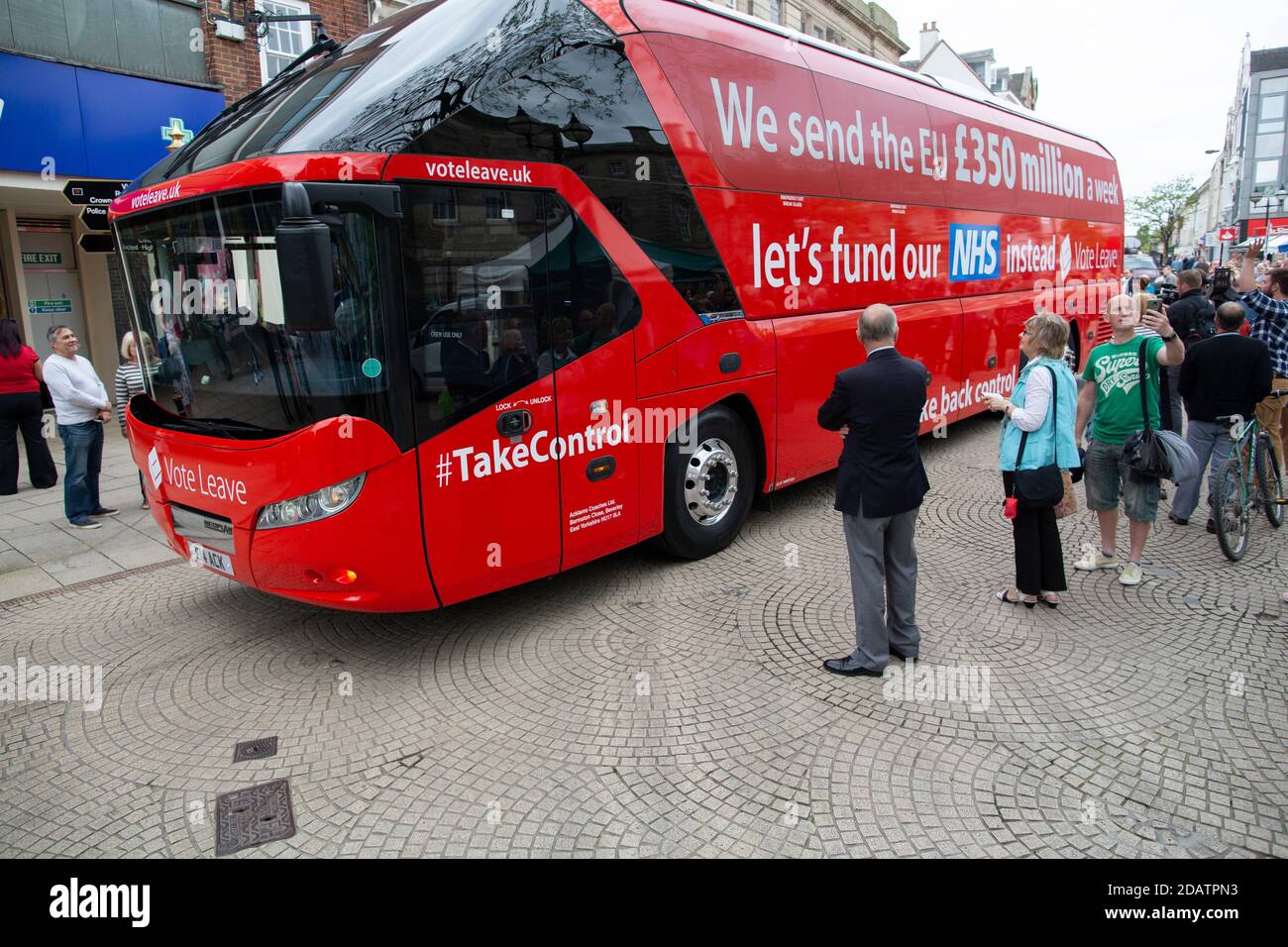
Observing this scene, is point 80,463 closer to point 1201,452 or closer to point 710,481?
point 710,481

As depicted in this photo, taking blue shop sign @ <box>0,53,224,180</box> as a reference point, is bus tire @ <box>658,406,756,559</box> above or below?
below

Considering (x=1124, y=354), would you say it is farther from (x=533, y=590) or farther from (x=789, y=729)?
(x=533, y=590)

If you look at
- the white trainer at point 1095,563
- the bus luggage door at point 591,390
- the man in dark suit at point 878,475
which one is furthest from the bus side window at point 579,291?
the white trainer at point 1095,563

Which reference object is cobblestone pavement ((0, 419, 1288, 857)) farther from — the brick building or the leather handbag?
the brick building

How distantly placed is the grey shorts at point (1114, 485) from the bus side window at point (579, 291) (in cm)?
345

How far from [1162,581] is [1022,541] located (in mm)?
1368

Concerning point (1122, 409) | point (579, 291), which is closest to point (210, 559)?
point (579, 291)

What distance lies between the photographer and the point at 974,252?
31.5 ft

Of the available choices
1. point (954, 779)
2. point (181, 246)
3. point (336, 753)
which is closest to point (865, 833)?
point (954, 779)

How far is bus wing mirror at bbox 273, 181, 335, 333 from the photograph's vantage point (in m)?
3.73

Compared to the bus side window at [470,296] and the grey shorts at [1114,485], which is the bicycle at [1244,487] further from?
the bus side window at [470,296]

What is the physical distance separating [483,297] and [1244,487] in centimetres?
585

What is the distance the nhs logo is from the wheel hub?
170 inches

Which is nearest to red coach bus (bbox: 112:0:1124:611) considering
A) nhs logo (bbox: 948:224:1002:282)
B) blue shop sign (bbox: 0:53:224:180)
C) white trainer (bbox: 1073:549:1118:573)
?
white trainer (bbox: 1073:549:1118:573)
